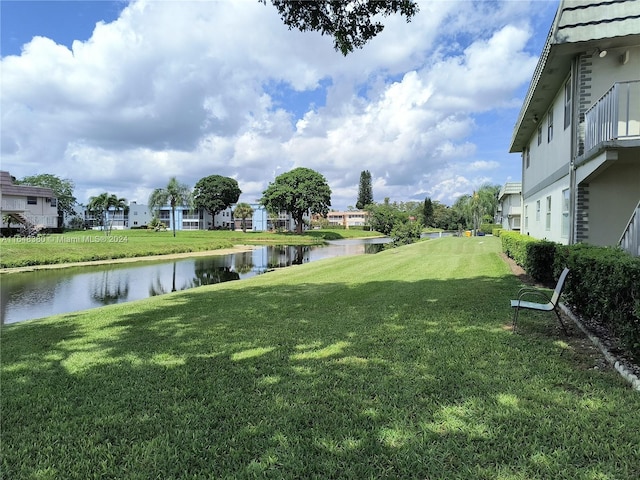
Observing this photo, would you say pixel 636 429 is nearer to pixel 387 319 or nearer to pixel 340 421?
pixel 340 421

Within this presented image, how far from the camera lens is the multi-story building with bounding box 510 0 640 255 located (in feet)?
24.6

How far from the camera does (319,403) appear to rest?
3432 millimetres

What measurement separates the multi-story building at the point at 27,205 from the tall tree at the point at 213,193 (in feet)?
110

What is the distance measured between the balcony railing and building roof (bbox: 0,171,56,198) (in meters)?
47.5

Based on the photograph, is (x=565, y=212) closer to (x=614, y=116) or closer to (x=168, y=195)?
(x=614, y=116)

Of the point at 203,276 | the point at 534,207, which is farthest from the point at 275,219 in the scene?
the point at 534,207

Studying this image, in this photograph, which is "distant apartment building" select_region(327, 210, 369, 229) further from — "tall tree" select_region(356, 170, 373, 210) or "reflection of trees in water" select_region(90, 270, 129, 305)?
"reflection of trees in water" select_region(90, 270, 129, 305)

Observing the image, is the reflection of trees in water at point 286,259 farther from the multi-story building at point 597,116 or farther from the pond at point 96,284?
the multi-story building at point 597,116

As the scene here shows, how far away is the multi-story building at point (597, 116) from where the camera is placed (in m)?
7.49

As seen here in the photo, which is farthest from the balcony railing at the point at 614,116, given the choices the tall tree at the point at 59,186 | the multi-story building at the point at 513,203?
the tall tree at the point at 59,186

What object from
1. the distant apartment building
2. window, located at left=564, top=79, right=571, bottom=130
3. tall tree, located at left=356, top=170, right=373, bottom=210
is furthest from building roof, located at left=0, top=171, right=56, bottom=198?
tall tree, located at left=356, top=170, right=373, bottom=210

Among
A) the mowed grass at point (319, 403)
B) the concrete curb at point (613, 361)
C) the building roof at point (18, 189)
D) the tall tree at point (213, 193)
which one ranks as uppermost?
the tall tree at point (213, 193)

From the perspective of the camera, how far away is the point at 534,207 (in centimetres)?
1511

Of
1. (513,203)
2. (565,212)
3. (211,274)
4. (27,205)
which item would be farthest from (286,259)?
(27,205)
